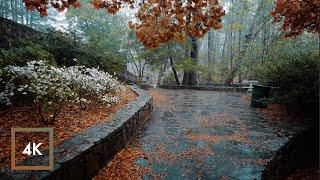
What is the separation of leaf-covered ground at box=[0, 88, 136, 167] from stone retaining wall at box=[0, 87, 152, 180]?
0.25 meters

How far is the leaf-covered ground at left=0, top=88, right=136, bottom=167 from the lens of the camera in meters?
3.61

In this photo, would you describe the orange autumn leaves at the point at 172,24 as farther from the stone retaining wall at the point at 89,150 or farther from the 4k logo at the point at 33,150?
the 4k logo at the point at 33,150

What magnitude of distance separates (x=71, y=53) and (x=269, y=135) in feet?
20.1

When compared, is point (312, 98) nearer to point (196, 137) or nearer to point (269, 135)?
point (269, 135)

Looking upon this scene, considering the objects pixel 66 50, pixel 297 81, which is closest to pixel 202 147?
pixel 297 81

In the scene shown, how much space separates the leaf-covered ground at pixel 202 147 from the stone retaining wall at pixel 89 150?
180 mm

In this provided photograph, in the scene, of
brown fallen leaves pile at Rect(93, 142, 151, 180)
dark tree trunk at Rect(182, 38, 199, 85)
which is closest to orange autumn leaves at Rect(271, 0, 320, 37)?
brown fallen leaves pile at Rect(93, 142, 151, 180)

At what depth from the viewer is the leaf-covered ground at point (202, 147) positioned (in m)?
3.91

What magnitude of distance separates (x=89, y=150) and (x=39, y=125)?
4.24 ft

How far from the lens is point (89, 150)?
3.49m

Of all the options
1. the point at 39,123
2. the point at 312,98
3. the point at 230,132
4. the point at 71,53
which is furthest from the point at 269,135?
the point at 71,53

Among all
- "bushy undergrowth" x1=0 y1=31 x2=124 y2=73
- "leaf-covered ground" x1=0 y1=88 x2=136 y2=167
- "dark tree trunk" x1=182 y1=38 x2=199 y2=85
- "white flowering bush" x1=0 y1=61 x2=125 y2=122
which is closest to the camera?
"leaf-covered ground" x1=0 y1=88 x2=136 y2=167

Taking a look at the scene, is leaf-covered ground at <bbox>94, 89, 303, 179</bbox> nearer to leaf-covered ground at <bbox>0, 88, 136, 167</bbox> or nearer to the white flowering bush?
leaf-covered ground at <bbox>0, 88, 136, 167</bbox>

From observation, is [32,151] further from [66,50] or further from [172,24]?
[66,50]
